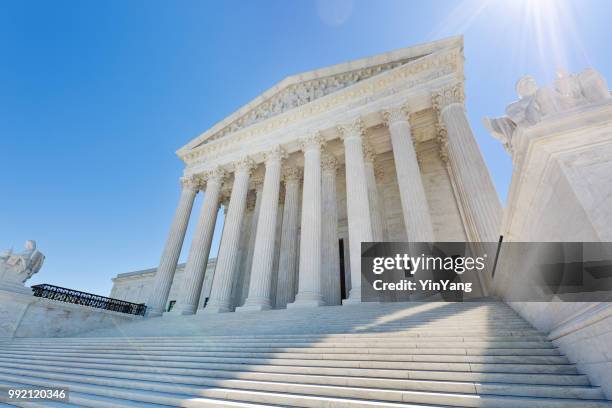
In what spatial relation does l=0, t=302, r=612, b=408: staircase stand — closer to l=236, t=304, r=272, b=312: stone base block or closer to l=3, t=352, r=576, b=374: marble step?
l=3, t=352, r=576, b=374: marble step

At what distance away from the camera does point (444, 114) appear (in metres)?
13.7

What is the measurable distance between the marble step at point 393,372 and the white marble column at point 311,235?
6.73 meters

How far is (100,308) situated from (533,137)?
19.7 meters

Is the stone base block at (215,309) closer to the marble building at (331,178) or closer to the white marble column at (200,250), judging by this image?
the marble building at (331,178)

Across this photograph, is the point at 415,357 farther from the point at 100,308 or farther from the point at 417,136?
the point at 100,308

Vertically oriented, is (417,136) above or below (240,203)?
above

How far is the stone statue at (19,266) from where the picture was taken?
12539 millimetres

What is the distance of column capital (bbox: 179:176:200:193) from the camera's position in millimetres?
20653

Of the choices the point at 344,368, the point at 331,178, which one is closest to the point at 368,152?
the point at 331,178

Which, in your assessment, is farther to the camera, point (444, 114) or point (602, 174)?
point (444, 114)

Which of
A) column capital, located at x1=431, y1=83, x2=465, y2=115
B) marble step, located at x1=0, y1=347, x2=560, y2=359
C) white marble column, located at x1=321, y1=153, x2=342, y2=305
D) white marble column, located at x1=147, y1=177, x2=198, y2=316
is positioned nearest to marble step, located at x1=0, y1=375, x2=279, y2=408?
marble step, located at x1=0, y1=347, x2=560, y2=359

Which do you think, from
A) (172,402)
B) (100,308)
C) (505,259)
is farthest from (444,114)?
(100,308)

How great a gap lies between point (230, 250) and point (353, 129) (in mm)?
9985

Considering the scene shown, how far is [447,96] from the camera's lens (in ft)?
45.4
